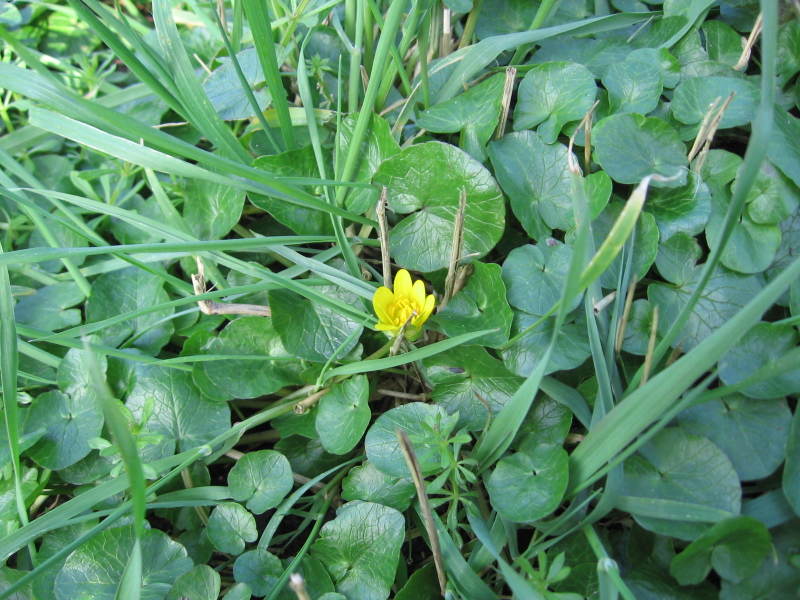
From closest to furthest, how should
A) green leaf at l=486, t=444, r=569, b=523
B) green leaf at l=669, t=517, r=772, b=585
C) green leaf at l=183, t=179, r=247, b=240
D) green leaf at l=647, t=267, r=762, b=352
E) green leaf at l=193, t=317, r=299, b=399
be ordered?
green leaf at l=669, t=517, r=772, b=585 < green leaf at l=486, t=444, r=569, b=523 < green leaf at l=647, t=267, r=762, b=352 < green leaf at l=193, t=317, r=299, b=399 < green leaf at l=183, t=179, r=247, b=240

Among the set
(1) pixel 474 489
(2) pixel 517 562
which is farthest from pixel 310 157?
(2) pixel 517 562

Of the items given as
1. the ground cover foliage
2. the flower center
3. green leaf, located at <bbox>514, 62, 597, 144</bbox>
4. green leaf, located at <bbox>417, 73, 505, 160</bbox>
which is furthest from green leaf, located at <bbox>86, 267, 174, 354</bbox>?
green leaf, located at <bbox>514, 62, 597, 144</bbox>

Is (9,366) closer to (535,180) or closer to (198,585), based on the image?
(198,585)

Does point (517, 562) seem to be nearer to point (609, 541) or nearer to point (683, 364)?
point (609, 541)

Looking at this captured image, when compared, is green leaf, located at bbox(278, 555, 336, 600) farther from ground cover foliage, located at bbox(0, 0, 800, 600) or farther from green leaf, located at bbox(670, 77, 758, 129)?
green leaf, located at bbox(670, 77, 758, 129)

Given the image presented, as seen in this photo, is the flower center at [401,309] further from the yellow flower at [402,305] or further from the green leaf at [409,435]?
the green leaf at [409,435]

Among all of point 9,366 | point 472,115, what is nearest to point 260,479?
point 9,366

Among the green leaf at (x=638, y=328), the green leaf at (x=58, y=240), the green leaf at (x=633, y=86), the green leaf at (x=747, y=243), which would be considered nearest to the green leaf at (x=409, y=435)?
the green leaf at (x=638, y=328)

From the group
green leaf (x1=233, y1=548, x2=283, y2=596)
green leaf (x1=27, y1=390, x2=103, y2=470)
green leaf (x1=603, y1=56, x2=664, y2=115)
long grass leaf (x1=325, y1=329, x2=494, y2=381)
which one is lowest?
green leaf (x1=233, y1=548, x2=283, y2=596)
